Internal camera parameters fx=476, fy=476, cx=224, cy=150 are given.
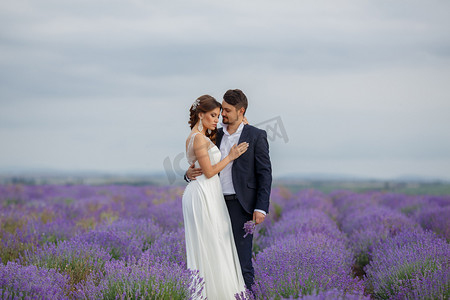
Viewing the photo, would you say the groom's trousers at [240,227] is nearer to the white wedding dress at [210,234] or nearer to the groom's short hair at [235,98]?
the white wedding dress at [210,234]

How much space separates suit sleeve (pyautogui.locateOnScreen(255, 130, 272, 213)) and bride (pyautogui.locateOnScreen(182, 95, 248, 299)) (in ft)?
0.57

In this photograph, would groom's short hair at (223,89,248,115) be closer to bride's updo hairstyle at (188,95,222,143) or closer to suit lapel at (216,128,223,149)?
bride's updo hairstyle at (188,95,222,143)

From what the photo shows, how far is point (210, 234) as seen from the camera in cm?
397

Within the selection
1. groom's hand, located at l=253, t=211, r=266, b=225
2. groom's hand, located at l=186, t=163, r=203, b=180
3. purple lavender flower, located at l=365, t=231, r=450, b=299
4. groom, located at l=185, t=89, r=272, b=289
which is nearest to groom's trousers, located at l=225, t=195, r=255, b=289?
groom, located at l=185, t=89, r=272, b=289

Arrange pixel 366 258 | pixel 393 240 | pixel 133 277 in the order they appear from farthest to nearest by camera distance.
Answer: pixel 366 258, pixel 393 240, pixel 133 277

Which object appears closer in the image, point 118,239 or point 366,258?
point 118,239

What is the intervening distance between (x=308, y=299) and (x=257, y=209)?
4.41 feet

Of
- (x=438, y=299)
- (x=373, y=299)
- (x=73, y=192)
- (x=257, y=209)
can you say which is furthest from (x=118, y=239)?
(x=73, y=192)

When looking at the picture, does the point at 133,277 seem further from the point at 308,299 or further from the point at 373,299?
the point at 373,299

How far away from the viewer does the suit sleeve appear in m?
3.95

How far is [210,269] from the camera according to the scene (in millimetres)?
3992

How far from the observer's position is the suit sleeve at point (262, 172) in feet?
13.0

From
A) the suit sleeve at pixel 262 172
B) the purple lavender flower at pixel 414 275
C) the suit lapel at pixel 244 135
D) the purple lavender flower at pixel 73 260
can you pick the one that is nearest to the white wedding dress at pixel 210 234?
the suit lapel at pixel 244 135

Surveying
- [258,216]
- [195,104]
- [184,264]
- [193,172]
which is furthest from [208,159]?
[184,264]
